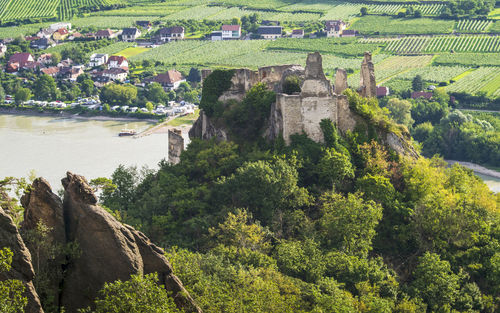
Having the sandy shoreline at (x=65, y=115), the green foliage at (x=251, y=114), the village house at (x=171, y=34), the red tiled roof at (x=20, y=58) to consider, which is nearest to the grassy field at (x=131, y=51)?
the village house at (x=171, y=34)

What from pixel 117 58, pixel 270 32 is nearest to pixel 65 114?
pixel 117 58

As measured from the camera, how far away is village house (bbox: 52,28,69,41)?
126 m

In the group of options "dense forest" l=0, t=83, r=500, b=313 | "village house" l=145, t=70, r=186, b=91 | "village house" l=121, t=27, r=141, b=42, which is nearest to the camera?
"dense forest" l=0, t=83, r=500, b=313

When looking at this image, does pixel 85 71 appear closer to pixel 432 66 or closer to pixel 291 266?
pixel 432 66

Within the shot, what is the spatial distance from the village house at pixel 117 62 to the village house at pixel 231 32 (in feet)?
71.3

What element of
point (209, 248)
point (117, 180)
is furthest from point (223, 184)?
point (117, 180)

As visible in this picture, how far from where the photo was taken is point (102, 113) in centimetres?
8631

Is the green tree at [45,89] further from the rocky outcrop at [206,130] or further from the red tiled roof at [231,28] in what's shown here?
the rocky outcrop at [206,130]

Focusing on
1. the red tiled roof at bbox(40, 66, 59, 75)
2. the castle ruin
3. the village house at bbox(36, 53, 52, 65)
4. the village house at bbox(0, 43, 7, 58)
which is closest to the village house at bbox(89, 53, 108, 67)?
the red tiled roof at bbox(40, 66, 59, 75)

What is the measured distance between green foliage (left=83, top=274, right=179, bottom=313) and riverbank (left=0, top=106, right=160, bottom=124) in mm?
61883

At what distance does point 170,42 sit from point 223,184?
8838 centimetres

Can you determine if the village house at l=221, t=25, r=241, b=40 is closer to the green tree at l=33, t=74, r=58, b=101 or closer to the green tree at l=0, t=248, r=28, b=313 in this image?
the green tree at l=33, t=74, r=58, b=101

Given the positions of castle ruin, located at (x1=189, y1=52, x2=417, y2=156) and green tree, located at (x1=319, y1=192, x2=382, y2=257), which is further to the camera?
castle ruin, located at (x1=189, y1=52, x2=417, y2=156)

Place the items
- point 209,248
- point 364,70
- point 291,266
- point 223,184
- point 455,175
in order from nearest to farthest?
point 291,266 → point 209,248 → point 223,184 → point 455,175 → point 364,70
